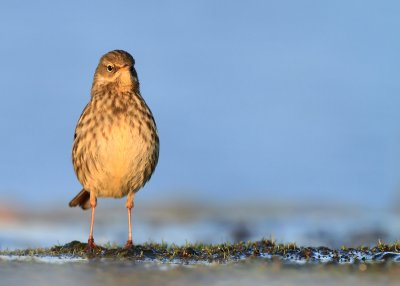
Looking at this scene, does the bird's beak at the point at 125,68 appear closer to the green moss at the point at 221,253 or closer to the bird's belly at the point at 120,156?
the bird's belly at the point at 120,156

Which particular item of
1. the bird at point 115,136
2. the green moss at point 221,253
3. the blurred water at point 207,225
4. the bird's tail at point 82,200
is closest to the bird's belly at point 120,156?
the bird at point 115,136

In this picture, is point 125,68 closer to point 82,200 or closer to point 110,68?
point 110,68

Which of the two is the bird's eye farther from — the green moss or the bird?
the green moss

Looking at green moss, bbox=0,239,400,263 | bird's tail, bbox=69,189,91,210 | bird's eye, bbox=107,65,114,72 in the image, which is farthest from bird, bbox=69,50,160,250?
bird's tail, bbox=69,189,91,210

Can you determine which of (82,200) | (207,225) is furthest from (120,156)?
(207,225)

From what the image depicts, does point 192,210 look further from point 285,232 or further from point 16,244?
point 16,244
